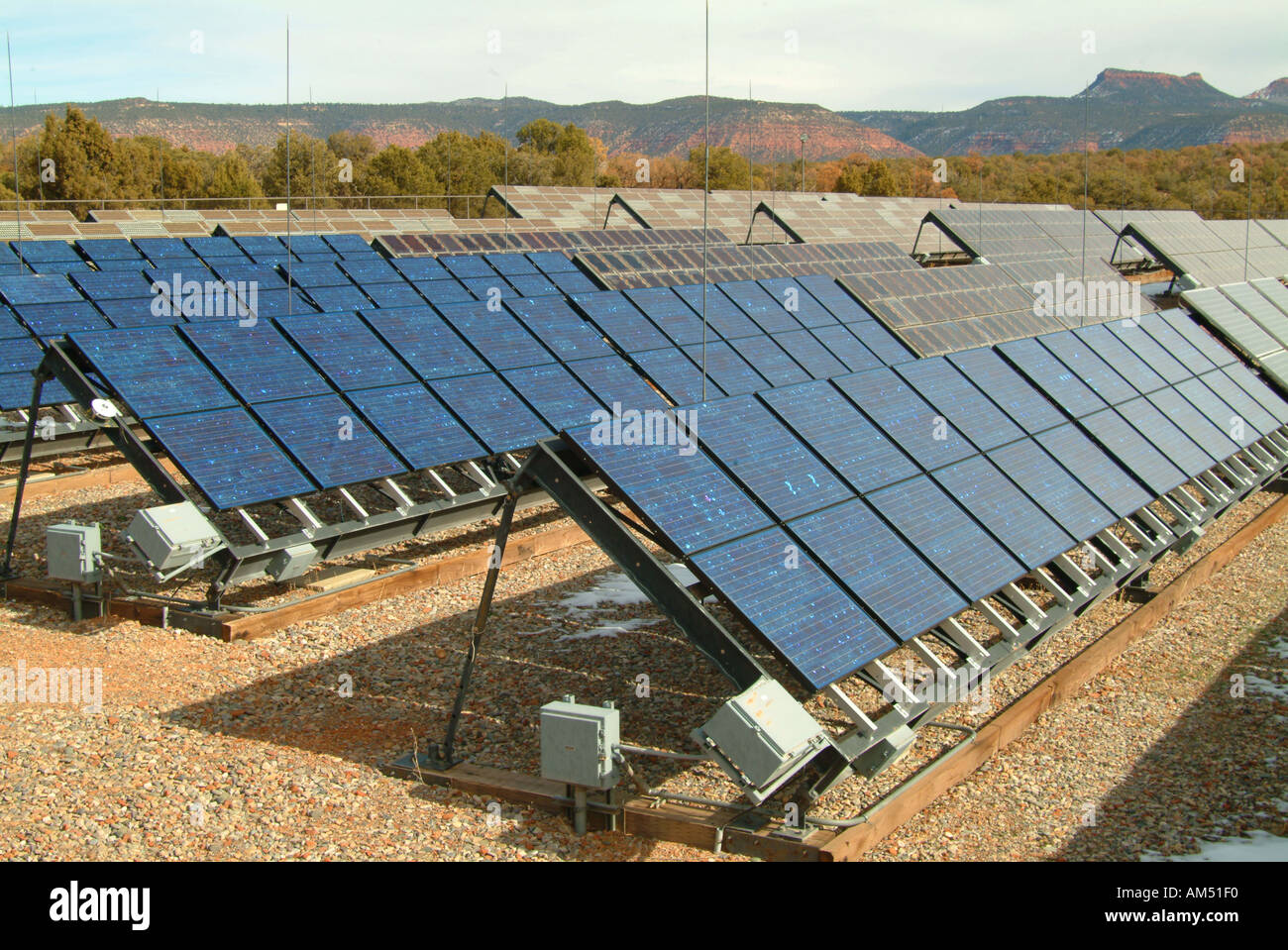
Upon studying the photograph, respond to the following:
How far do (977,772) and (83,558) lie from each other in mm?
8588

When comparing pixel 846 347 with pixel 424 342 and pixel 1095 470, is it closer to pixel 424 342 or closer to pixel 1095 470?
pixel 1095 470

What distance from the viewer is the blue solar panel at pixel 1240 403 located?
15.9 meters

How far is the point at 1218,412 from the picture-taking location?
15406mm

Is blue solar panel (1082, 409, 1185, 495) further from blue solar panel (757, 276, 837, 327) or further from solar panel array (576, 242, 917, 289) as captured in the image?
solar panel array (576, 242, 917, 289)

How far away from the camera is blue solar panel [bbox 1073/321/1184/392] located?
14446mm

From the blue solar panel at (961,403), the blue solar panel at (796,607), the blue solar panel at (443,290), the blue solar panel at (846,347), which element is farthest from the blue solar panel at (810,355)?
the blue solar panel at (796,607)

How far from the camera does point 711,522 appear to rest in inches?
291

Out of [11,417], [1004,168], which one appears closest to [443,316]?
[11,417]

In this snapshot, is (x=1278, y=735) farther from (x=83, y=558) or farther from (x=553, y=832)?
(x=83, y=558)

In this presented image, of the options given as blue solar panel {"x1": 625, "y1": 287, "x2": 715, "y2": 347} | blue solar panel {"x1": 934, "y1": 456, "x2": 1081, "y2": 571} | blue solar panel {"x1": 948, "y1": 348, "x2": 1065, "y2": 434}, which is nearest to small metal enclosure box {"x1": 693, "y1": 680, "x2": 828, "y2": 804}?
blue solar panel {"x1": 934, "y1": 456, "x2": 1081, "y2": 571}

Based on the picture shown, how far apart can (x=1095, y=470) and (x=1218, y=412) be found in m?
5.42

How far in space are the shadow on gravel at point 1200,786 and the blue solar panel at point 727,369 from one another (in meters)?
7.04

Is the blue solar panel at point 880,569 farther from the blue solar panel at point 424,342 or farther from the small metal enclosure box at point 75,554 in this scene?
the small metal enclosure box at point 75,554

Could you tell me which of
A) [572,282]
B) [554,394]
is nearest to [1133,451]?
[554,394]
